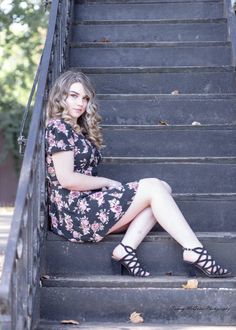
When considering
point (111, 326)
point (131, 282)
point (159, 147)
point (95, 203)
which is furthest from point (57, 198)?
point (159, 147)

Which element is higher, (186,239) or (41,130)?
(41,130)

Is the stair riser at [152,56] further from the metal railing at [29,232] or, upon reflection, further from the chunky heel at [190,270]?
the chunky heel at [190,270]

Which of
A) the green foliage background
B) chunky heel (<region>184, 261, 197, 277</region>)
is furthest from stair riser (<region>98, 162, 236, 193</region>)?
the green foliage background

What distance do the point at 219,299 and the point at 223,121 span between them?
2136 mm

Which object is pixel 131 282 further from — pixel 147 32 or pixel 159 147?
pixel 147 32

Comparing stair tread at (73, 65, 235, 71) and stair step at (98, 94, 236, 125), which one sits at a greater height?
stair tread at (73, 65, 235, 71)

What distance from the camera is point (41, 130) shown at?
169 inches

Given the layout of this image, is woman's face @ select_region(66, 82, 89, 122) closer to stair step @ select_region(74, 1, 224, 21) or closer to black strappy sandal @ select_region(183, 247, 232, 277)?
black strappy sandal @ select_region(183, 247, 232, 277)

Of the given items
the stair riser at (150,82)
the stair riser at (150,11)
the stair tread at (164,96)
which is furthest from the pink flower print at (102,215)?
the stair riser at (150,11)

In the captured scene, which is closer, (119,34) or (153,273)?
(153,273)

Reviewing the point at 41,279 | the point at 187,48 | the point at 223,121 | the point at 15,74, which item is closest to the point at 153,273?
the point at 41,279

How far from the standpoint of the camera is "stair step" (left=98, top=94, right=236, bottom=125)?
19.7 ft

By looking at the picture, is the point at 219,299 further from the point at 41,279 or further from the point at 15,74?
the point at 15,74

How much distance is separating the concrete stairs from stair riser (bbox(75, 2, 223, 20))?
10 millimetres
